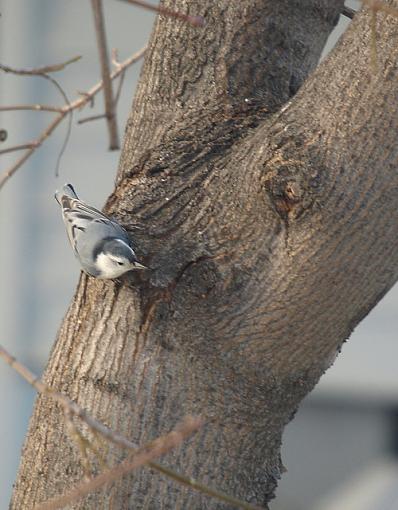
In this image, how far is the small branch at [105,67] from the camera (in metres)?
0.84

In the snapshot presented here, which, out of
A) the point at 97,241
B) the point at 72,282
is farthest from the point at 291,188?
the point at 72,282

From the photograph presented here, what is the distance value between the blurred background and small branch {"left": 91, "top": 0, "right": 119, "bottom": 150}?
297cm

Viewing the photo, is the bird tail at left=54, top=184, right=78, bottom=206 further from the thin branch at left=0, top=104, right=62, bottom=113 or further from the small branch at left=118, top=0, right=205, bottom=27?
the small branch at left=118, top=0, right=205, bottom=27

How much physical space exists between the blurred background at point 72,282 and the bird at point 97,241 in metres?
1.62

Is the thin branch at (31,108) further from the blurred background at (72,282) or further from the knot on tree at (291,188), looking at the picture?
the blurred background at (72,282)

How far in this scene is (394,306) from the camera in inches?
156

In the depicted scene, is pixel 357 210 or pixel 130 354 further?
pixel 130 354

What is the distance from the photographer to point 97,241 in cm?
203

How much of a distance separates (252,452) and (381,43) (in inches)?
30.9

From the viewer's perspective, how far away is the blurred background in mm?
3969

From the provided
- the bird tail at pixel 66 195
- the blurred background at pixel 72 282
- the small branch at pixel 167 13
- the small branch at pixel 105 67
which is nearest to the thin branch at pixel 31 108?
the small branch at pixel 105 67

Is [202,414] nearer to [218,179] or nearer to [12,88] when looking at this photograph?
[218,179]

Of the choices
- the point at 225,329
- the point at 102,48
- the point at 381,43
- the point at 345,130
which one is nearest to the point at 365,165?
the point at 345,130

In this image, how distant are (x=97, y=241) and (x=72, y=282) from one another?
7.06 ft
